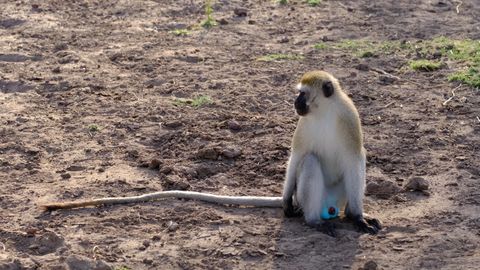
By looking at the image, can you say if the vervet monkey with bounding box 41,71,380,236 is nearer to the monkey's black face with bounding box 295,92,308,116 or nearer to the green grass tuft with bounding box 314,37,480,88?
the monkey's black face with bounding box 295,92,308,116

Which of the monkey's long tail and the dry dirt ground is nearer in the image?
the dry dirt ground

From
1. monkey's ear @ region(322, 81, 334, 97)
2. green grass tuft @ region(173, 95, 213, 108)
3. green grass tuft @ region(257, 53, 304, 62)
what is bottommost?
green grass tuft @ region(173, 95, 213, 108)

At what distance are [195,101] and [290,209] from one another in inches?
112

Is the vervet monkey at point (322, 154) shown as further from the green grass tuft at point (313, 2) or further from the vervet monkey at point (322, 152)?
the green grass tuft at point (313, 2)

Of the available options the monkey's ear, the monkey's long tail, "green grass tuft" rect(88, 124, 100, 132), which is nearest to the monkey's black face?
the monkey's ear

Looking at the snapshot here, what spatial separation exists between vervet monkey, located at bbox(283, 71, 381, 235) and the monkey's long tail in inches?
11.6

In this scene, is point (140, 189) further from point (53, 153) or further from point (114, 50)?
point (114, 50)

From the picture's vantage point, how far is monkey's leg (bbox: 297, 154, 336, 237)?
23.3ft

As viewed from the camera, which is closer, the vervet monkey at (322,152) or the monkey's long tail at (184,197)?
the vervet monkey at (322,152)

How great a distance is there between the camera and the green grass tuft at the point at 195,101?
31.9ft

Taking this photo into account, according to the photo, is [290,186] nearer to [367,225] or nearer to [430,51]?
[367,225]

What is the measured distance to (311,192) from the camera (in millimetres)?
7102

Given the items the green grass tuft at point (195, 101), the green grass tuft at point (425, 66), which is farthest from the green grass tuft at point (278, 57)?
the green grass tuft at point (195, 101)

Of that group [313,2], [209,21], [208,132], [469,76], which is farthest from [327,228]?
[313,2]
